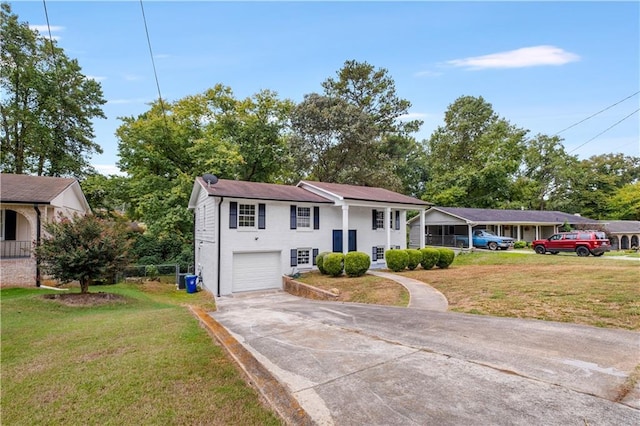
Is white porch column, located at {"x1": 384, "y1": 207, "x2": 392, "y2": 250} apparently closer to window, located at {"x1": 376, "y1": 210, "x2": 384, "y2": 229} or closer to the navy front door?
window, located at {"x1": 376, "y1": 210, "x2": 384, "y2": 229}

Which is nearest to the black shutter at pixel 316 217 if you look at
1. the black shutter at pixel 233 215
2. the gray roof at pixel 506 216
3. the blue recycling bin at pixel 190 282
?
the black shutter at pixel 233 215

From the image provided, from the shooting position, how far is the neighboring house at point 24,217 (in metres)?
14.7

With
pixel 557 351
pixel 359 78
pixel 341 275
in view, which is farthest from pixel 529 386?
pixel 359 78

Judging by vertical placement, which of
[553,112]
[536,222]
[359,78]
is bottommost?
[536,222]

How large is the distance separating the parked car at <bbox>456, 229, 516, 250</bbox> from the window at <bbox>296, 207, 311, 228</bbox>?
52.7ft

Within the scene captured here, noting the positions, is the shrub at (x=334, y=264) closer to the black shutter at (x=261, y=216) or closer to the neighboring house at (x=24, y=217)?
the black shutter at (x=261, y=216)

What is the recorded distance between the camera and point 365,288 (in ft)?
42.3

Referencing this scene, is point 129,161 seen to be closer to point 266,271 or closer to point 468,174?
point 266,271

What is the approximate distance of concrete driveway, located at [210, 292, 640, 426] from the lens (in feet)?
10.6

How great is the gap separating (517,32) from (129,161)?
2505cm

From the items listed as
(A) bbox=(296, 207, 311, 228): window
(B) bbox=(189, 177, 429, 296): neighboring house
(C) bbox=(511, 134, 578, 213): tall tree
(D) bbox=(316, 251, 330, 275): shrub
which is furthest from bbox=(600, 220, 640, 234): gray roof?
(A) bbox=(296, 207, 311, 228): window

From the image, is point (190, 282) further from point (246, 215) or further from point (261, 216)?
point (261, 216)

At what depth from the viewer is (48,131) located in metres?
25.3

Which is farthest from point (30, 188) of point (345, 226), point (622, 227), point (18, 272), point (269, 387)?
point (622, 227)
